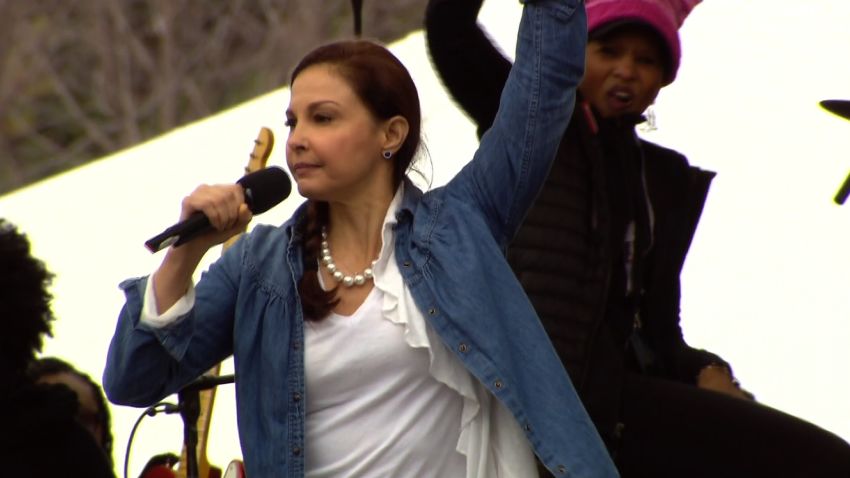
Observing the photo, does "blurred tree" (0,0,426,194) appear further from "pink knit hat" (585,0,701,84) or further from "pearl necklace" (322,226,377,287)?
"pearl necklace" (322,226,377,287)

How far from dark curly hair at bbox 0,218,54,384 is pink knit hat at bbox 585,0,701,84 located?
1.00 m

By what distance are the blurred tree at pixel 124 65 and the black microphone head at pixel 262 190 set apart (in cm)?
574

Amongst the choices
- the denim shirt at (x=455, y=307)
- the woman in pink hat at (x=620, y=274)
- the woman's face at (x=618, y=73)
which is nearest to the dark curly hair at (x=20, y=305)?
the denim shirt at (x=455, y=307)

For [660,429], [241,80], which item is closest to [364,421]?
[660,429]

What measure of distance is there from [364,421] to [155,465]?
4.04 ft

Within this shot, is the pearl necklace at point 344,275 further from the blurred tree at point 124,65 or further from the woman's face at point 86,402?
the blurred tree at point 124,65

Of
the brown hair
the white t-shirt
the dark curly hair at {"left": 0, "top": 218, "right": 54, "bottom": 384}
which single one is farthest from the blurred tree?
the white t-shirt

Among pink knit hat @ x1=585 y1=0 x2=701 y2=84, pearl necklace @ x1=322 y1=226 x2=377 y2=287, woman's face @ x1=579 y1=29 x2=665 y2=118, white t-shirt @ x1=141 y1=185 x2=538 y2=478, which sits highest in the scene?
pink knit hat @ x1=585 y1=0 x2=701 y2=84

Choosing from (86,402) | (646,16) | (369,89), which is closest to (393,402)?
(369,89)

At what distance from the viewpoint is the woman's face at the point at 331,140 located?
7.38 ft

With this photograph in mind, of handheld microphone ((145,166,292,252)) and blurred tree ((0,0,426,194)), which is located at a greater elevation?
blurred tree ((0,0,426,194))

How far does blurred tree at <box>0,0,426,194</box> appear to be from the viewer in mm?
8102

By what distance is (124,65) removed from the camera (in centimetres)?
837

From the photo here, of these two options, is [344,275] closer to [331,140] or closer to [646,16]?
[331,140]
